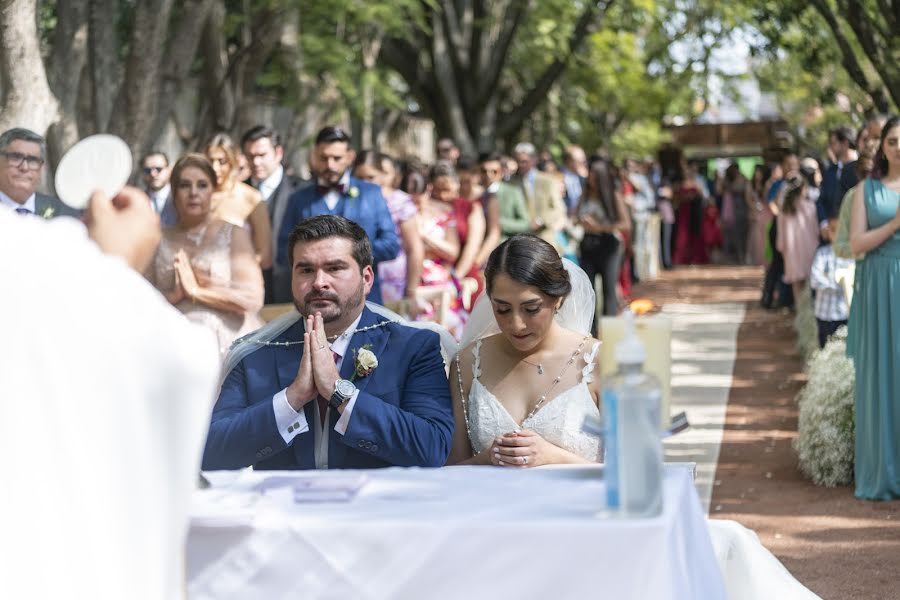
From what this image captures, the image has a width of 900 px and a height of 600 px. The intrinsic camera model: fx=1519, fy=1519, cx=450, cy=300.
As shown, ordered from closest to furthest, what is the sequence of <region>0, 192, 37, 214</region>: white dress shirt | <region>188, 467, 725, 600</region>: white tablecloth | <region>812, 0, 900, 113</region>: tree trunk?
<region>188, 467, 725, 600</region>: white tablecloth
<region>0, 192, 37, 214</region>: white dress shirt
<region>812, 0, 900, 113</region>: tree trunk

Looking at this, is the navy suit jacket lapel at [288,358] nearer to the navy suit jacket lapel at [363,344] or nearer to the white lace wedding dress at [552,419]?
the navy suit jacket lapel at [363,344]

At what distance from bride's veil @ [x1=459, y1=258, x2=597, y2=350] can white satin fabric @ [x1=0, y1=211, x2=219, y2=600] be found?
9.66 ft

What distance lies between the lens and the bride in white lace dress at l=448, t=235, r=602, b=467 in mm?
5363

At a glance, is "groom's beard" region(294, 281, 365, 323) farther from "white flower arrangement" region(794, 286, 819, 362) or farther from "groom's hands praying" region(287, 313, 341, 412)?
"white flower arrangement" region(794, 286, 819, 362)

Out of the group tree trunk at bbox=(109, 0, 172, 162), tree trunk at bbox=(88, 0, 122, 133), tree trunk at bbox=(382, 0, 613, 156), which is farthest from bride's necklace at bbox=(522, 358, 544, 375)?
tree trunk at bbox=(382, 0, 613, 156)

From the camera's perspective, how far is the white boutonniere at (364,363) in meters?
5.01

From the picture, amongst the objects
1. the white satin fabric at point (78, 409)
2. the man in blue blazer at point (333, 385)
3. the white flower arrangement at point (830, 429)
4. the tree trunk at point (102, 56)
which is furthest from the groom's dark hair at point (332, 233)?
the tree trunk at point (102, 56)

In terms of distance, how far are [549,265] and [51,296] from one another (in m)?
2.70

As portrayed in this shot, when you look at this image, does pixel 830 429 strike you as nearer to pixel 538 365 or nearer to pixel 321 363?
pixel 538 365

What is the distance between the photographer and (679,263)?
1271 inches

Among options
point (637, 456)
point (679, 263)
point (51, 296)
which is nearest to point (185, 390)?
point (51, 296)

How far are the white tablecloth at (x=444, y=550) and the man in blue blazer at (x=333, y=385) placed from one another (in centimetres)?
102

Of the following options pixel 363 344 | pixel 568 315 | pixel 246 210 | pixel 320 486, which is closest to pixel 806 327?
pixel 246 210

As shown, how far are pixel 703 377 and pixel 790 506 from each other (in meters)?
5.88
